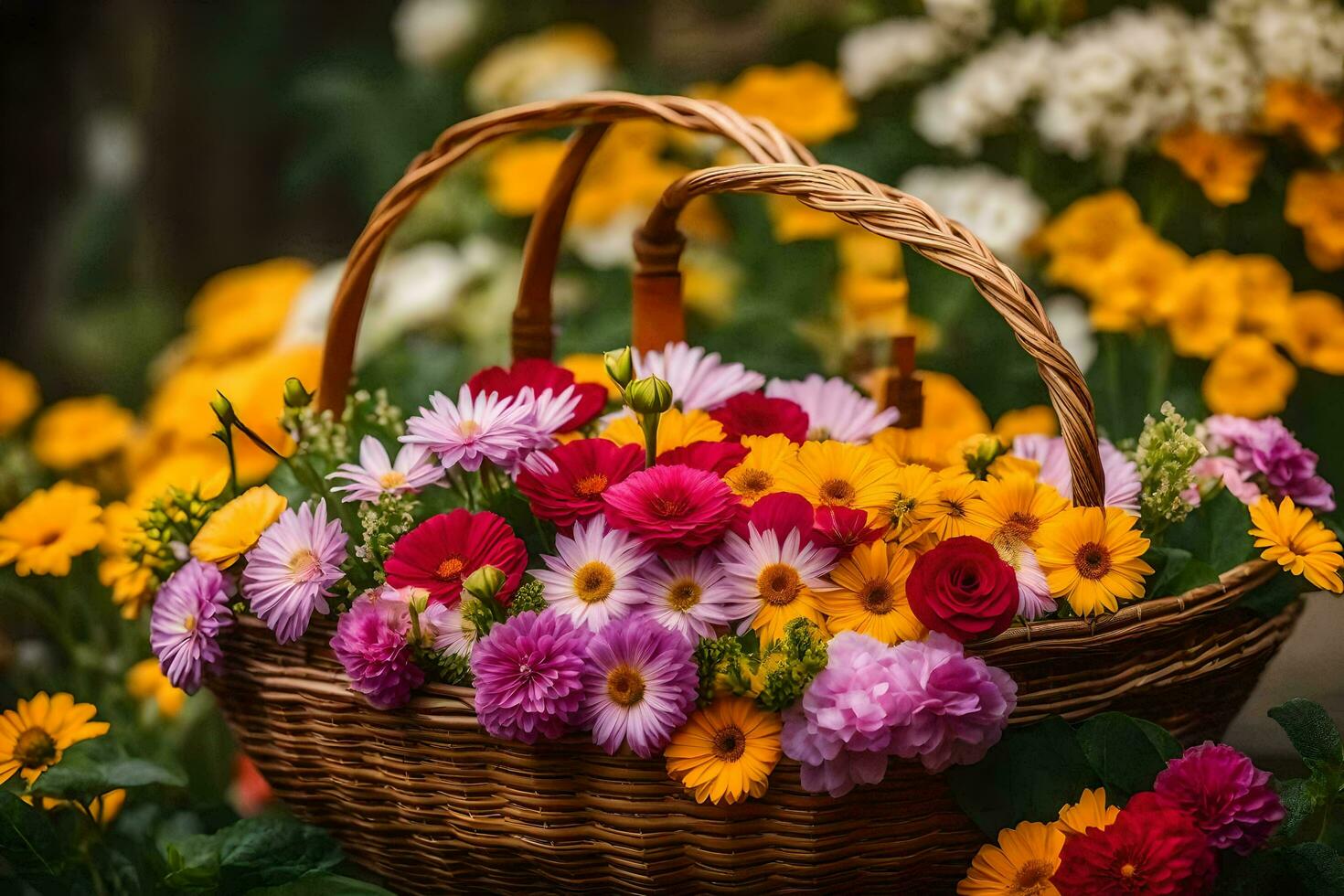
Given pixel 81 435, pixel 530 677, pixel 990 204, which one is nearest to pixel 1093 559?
pixel 530 677

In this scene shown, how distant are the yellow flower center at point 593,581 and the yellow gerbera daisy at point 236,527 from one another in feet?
0.65

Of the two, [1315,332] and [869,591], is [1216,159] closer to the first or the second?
[1315,332]

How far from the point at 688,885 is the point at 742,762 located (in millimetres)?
102

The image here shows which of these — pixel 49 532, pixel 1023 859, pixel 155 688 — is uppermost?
pixel 49 532

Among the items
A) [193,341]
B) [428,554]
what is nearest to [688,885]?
[428,554]

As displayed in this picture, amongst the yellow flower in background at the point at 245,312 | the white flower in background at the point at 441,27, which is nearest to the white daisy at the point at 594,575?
the yellow flower in background at the point at 245,312

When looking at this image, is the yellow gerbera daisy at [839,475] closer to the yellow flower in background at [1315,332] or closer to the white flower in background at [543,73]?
the yellow flower in background at [1315,332]

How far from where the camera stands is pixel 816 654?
1.86ft

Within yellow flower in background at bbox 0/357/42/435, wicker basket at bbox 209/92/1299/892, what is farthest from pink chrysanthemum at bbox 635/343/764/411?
yellow flower in background at bbox 0/357/42/435

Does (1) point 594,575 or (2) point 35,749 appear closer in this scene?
(1) point 594,575

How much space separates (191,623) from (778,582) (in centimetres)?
35

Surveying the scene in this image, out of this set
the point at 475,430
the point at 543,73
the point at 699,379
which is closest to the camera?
the point at 475,430

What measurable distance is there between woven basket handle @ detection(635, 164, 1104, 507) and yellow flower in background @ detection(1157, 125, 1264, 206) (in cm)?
53

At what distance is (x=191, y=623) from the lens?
0.68 meters
